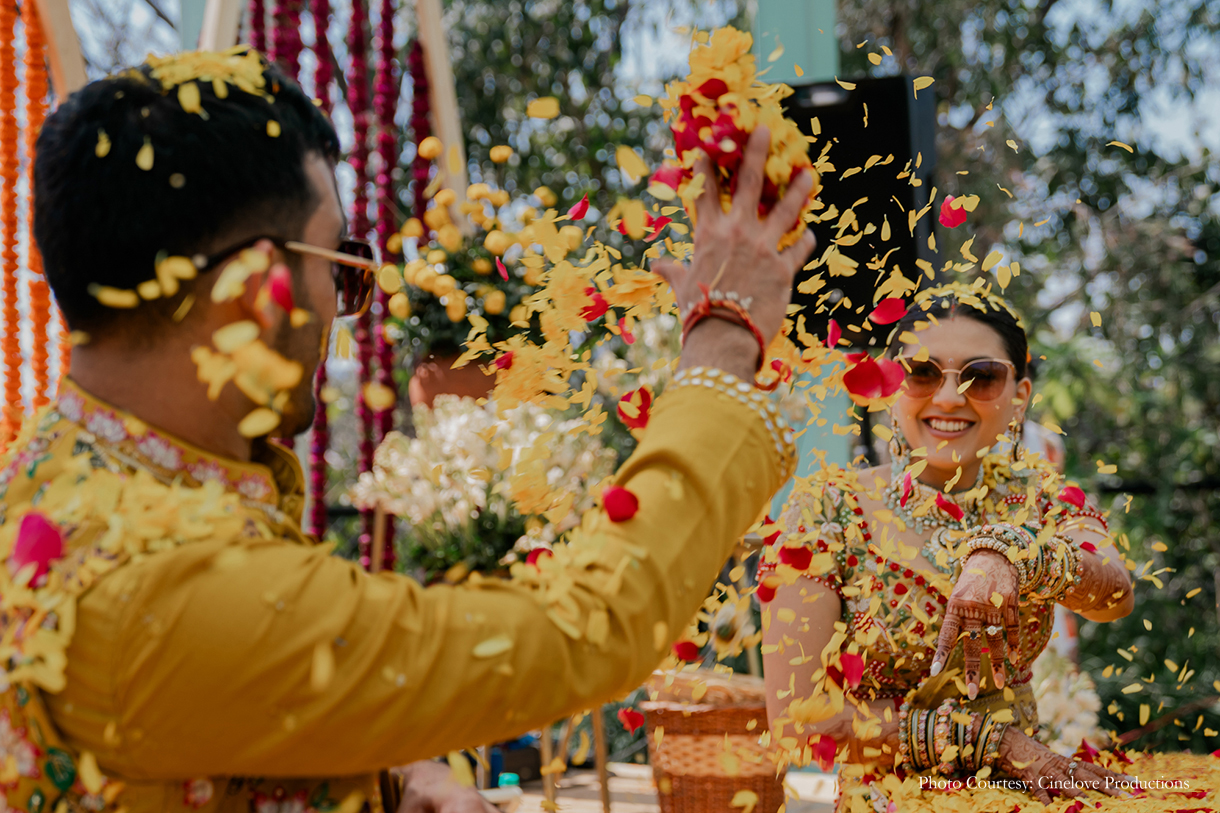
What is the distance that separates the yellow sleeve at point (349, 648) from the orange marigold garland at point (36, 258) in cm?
195

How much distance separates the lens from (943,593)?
6.05ft

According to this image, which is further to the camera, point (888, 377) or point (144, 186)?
point (888, 377)

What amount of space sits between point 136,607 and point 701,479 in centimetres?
48

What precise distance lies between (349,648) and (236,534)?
15 centimetres

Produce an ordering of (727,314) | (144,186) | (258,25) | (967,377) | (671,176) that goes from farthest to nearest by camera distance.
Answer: (258,25) < (967,377) < (671,176) < (727,314) < (144,186)

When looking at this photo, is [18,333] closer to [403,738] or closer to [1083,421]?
[403,738]

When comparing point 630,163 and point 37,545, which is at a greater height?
point 630,163

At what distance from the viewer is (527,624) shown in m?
0.83

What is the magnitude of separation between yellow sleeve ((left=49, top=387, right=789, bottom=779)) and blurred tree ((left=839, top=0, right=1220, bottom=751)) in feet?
21.6

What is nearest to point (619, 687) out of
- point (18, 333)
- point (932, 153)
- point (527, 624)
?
point (527, 624)

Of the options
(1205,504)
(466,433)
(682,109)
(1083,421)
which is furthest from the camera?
(1083,421)

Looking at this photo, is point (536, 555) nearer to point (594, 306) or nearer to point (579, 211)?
point (594, 306)

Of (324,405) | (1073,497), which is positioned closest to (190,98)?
(1073,497)

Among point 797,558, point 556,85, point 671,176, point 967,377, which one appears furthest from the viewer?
point 556,85
